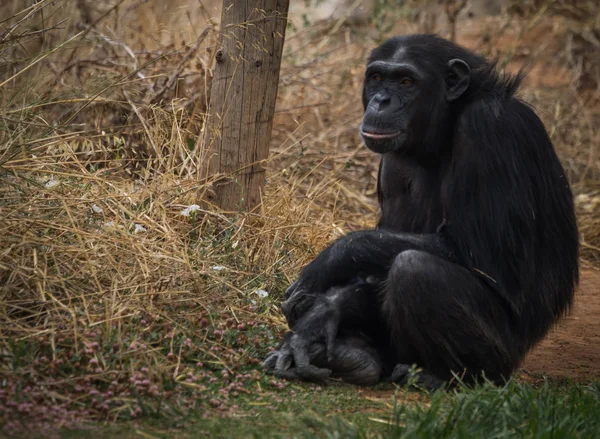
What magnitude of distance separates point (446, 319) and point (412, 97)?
125cm

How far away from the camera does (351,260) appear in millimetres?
4395

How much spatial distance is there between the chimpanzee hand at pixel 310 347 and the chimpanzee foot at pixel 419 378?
0.36 meters

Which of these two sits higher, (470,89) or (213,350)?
(470,89)

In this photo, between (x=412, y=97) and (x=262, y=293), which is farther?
(x=262, y=293)

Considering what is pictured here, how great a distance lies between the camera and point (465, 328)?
4219mm

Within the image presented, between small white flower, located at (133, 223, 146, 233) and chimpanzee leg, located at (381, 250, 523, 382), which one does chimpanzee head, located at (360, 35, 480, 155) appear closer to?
chimpanzee leg, located at (381, 250, 523, 382)

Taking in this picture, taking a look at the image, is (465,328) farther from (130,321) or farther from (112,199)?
(112,199)

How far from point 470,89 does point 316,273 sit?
131 centimetres

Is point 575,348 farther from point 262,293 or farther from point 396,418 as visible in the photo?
point 396,418

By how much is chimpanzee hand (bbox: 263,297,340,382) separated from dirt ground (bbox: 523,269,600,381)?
1.29m

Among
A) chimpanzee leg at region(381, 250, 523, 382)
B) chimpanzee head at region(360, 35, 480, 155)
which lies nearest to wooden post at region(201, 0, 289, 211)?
chimpanzee head at region(360, 35, 480, 155)

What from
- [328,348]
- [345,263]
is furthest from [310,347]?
[345,263]

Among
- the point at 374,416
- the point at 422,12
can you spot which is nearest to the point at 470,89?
the point at 374,416

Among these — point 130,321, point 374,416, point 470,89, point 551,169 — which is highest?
point 470,89
